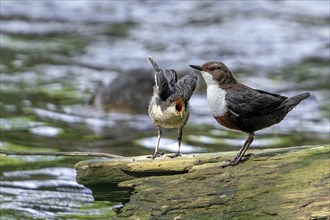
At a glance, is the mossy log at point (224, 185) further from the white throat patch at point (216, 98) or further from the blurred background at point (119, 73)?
the blurred background at point (119, 73)

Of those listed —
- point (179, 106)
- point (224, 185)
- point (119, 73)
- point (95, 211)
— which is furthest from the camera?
point (119, 73)

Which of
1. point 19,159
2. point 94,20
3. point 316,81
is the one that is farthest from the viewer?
point 94,20

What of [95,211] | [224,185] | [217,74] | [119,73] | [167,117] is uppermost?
[217,74]

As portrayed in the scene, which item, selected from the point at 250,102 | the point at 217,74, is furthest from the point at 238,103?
the point at 217,74

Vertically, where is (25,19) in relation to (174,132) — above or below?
above

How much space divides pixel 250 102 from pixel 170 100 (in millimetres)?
655

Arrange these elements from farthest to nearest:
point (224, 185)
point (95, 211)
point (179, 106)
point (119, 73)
A: point (119, 73), point (95, 211), point (179, 106), point (224, 185)

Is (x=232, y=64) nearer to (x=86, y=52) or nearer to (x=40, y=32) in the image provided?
(x=86, y=52)

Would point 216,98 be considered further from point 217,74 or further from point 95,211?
point 95,211

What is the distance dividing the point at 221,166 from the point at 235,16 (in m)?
15.4

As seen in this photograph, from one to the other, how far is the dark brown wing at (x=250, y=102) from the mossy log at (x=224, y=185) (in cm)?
33

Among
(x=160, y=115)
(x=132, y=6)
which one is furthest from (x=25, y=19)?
(x=160, y=115)

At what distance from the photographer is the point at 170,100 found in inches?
258

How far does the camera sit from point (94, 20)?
2133cm
